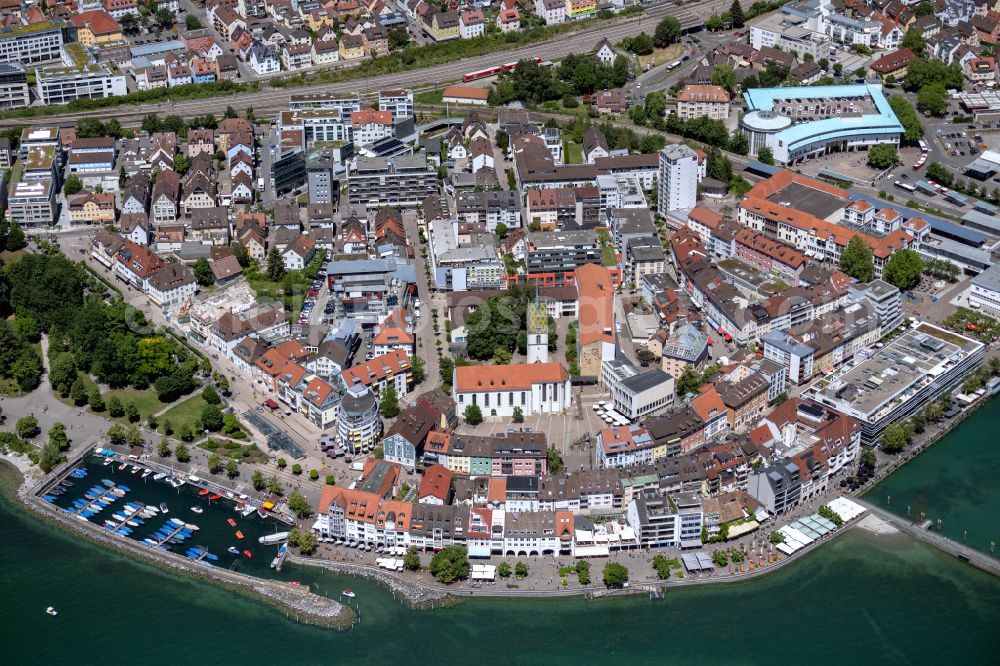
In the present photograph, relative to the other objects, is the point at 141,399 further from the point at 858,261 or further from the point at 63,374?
the point at 858,261

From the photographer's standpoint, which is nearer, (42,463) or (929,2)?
(42,463)

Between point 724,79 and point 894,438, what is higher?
point 724,79

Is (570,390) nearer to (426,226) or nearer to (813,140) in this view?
(426,226)

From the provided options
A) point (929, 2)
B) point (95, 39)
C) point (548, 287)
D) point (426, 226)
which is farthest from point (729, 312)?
point (95, 39)

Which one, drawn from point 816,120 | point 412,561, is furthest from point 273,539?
point 816,120

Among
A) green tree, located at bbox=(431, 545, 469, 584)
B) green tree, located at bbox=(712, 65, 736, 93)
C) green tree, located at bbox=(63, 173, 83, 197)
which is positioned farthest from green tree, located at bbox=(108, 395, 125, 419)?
green tree, located at bbox=(712, 65, 736, 93)

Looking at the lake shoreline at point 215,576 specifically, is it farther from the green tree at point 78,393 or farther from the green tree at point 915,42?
the green tree at point 915,42

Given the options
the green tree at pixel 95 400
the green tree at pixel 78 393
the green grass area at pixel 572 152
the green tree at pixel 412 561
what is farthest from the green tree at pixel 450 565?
the green grass area at pixel 572 152
